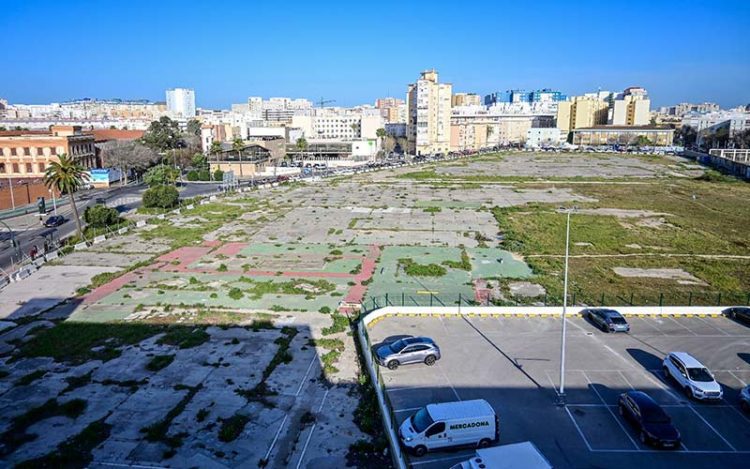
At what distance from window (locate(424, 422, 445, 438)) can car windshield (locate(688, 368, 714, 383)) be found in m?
9.04

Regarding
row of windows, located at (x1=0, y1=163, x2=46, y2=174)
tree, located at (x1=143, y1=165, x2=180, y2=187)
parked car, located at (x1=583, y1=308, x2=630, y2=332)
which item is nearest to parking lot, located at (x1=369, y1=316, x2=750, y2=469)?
parked car, located at (x1=583, y1=308, x2=630, y2=332)

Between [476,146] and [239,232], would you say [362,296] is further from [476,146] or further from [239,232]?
[476,146]

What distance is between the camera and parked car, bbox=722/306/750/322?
2327 cm

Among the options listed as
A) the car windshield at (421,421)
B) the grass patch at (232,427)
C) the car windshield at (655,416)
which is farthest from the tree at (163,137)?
the car windshield at (655,416)

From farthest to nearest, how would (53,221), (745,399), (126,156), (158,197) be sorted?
(126,156), (158,197), (53,221), (745,399)

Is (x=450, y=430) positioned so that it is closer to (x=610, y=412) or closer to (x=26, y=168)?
(x=610, y=412)

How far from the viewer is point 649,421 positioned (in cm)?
1509

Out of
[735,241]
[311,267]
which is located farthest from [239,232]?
[735,241]

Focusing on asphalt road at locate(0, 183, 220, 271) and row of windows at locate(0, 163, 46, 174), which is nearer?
asphalt road at locate(0, 183, 220, 271)

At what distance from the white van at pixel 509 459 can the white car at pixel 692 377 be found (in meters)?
7.55

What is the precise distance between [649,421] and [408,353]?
7.97 metres

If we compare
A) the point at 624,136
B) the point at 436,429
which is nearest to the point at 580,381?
the point at 436,429

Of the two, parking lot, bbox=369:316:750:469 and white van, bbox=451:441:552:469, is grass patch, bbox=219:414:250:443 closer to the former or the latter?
parking lot, bbox=369:316:750:469

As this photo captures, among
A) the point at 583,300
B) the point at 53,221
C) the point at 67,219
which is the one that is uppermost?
the point at 53,221
